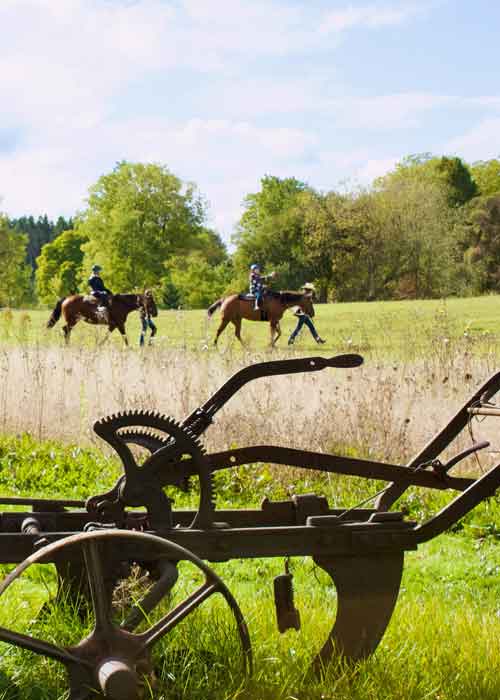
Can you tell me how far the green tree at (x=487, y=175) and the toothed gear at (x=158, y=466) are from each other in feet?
209

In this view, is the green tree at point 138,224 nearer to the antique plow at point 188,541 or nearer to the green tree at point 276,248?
the green tree at point 276,248

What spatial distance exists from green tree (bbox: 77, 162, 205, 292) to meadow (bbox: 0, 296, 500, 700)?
44685mm

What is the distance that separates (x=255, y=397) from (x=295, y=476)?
138 cm

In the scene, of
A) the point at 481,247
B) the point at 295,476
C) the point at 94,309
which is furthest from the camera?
the point at 481,247

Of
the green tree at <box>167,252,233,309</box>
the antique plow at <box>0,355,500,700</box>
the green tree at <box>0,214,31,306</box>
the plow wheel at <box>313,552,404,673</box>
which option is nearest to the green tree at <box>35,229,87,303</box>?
the green tree at <box>0,214,31,306</box>

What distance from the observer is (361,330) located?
35.9 ft

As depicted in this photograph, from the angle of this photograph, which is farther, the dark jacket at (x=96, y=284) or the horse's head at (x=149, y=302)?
the dark jacket at (x=96, y=284)

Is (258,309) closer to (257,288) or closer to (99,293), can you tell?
(257,288)

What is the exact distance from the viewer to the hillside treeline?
153ft

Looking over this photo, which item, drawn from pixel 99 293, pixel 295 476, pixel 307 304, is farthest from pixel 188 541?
pixel 99 293

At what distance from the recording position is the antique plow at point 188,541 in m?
2.49

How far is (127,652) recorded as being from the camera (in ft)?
8.23

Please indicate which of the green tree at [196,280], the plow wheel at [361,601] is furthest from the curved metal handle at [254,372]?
the green tree at [196,280]

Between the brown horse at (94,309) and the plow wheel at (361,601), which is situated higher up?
the brown horse at (94,309)
